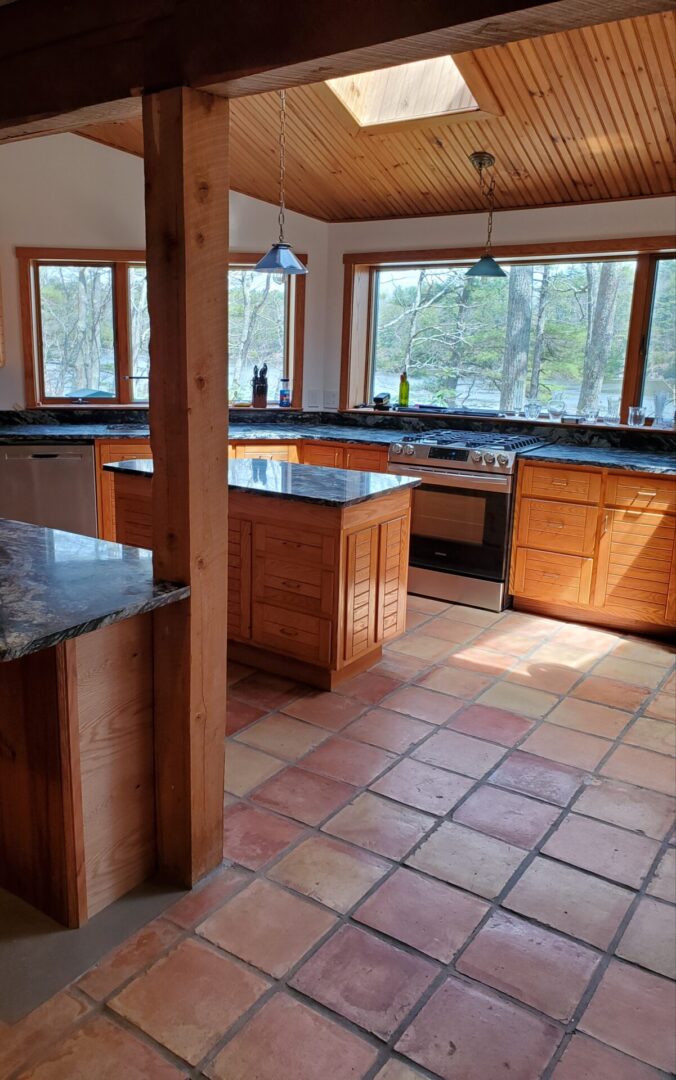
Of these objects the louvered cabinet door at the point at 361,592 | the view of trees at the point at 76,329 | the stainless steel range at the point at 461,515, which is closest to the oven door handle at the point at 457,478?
the stainless steel range at the point at 461,515

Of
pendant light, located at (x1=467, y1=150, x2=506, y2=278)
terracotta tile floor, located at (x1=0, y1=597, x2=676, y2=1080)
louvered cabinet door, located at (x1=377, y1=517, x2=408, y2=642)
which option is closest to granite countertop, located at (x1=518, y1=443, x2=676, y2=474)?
pendant light, located at (x1=467, y1=150, x2=506, y2=278)

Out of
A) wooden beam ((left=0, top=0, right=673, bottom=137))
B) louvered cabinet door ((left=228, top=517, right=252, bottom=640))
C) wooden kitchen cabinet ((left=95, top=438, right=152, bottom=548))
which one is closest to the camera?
wooden beam ((left=0, top=0, right=673, bottom=137))

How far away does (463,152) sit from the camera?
472 centimetres

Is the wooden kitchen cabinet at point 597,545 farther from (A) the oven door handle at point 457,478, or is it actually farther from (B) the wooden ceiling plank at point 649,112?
(B) the wooden ceiling plank at point 649,112

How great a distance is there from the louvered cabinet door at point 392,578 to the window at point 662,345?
6.89ft

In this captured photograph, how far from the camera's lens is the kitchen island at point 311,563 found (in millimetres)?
3324

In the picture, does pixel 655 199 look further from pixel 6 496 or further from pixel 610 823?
pixel 6 496

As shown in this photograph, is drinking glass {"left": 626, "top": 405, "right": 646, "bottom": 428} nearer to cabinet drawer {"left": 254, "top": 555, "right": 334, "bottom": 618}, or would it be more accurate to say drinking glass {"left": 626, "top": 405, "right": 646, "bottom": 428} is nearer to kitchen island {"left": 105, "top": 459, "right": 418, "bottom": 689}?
kitchen island {"left": 105, "top": 459, "right": 418, "bottom": 689}

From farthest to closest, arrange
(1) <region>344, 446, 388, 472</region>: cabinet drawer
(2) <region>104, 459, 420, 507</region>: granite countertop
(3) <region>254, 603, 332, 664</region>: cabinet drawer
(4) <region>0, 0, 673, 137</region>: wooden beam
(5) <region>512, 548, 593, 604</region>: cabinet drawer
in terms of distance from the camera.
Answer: (1) <region>344, 446, 388, 472</region>: cabinet drawer < (5) <region>512, 548, 593, 604</region>: cabinet drawer < (3) <region>254, 603, 332, 664</region>: cabinet drawer < (2) <region>104, 459, 420, 507</region>: granite countertop < (4) <region>0, 0, 673, 137</region>: wooden beam

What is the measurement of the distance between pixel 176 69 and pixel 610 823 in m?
2.45

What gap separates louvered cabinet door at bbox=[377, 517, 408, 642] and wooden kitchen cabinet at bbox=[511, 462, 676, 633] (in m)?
1.10

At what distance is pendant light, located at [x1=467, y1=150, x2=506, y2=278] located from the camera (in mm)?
4523

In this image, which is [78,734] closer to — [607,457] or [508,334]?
[607,457]

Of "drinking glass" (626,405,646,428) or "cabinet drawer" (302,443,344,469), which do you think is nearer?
"drinking glass" (626,405,646,428)
